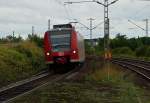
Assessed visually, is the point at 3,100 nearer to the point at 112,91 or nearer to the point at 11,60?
the point at 112,91

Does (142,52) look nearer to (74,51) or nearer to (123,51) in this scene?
(123,51)

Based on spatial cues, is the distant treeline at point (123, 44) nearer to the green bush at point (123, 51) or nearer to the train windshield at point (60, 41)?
the green bush at point (123, 51)

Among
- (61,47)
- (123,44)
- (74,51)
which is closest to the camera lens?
(74,51)

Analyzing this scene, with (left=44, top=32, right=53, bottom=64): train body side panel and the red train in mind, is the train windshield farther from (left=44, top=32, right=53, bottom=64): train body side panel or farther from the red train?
(left=44, top=32, right=53, bottom=64): train body side panel

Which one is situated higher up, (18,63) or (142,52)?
(142,52)

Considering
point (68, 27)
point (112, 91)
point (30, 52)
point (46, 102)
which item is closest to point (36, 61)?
point (30, 52)

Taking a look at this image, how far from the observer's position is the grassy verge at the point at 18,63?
3681 cm

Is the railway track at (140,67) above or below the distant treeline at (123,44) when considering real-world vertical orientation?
below

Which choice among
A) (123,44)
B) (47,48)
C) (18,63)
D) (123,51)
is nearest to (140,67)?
(47,48)

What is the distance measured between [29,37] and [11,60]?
31940 millimetres

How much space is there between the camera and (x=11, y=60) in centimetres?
4388

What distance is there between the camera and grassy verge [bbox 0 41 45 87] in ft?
121

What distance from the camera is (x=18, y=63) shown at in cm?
4516

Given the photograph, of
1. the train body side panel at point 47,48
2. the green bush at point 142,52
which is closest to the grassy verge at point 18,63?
the train body side panel at point 47,48
